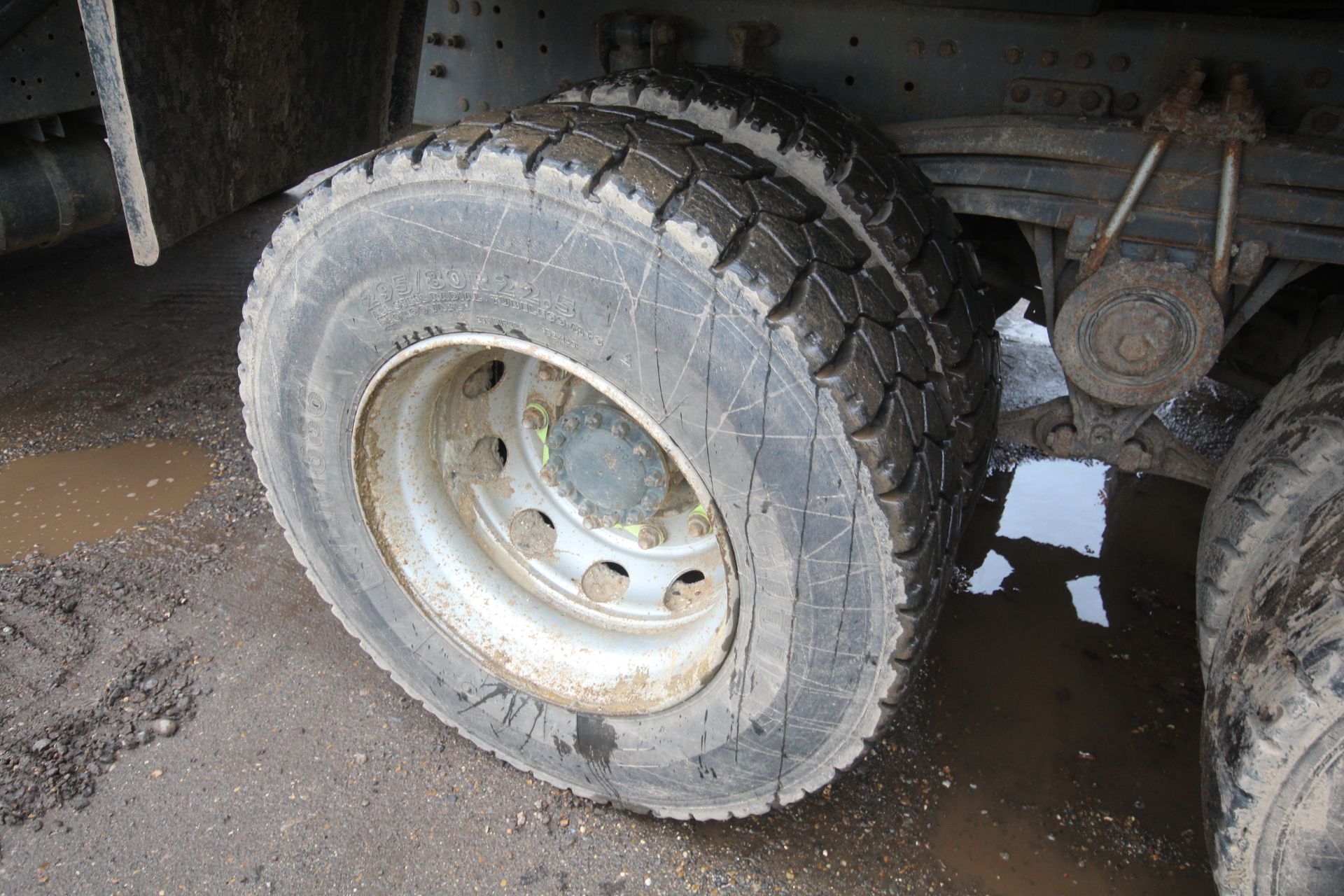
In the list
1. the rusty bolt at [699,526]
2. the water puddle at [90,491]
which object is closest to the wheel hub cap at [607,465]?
the rusty bolt at [699,526]

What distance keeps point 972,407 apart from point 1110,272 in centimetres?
38

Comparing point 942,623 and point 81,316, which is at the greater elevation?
point 81,316

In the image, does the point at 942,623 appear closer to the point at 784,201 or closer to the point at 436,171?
the point at 784,201

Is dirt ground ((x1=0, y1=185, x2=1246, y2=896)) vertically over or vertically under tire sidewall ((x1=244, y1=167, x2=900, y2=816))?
under

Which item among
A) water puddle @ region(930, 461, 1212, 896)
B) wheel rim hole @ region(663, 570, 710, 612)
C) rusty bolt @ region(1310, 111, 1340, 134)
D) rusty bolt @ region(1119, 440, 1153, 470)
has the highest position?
rusty bolt @ region(1310, 111, 1340, 134)

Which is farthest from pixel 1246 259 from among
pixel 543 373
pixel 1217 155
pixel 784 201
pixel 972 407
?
pixel 543 373

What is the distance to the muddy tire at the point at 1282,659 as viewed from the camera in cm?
136

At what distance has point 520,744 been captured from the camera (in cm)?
207

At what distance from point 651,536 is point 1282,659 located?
47.8 inches

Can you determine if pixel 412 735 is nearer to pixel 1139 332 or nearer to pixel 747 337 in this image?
pixel 747 337

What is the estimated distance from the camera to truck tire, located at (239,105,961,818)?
4.81 ft

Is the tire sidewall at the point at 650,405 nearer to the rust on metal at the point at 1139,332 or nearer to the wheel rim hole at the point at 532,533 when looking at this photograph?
the wheel rim hole at the point at 532,533

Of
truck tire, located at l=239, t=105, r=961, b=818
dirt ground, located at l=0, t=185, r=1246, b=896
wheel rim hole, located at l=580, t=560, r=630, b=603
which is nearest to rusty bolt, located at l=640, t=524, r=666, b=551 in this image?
truck tire, located at l=239, t=105, r=961, b=818

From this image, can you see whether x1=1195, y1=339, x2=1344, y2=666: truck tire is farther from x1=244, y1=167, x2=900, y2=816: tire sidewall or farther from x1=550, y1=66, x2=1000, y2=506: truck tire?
x1=244, y1=167, x2=900, y2=816: tire sidewall
